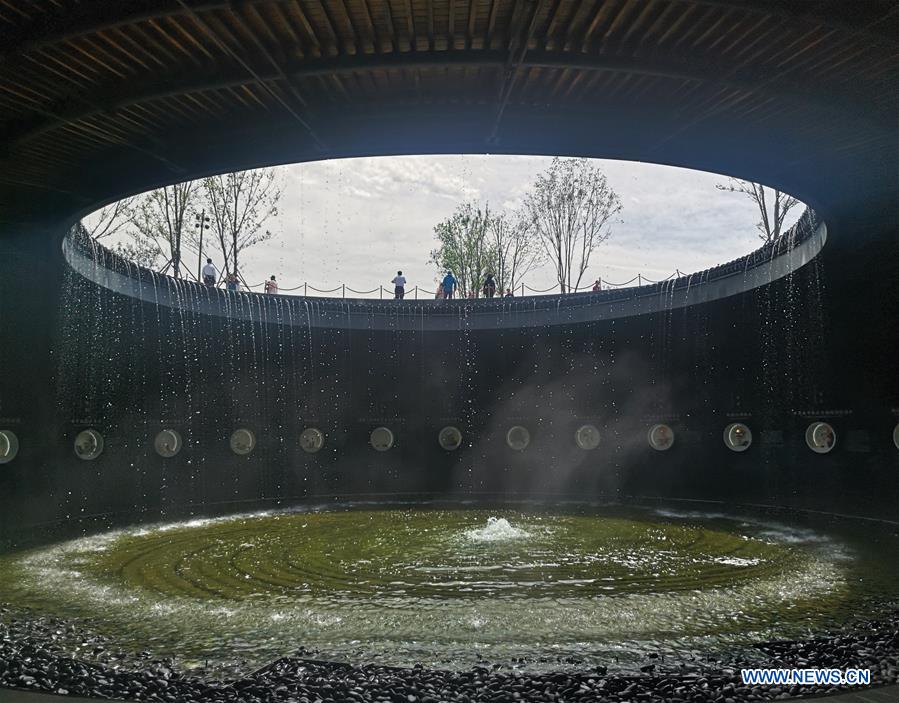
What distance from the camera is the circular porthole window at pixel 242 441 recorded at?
70.2 ft

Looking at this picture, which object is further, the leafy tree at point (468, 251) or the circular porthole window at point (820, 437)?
the leafy tree at point (468, 251)

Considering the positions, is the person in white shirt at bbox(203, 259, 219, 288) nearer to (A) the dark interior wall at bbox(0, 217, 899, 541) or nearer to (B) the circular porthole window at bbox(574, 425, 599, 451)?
(A) the dark interior wall at bbox(0, 217, 899, 541)

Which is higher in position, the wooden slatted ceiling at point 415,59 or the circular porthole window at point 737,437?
the wooden slatted ceiling at point 415,59

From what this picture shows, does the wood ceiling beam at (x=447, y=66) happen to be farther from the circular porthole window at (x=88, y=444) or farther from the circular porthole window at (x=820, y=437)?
the circular porthole window at (x=88, y=444)

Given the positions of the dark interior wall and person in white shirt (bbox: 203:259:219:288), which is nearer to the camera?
the dark interior wall

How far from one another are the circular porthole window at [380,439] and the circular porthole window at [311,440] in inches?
70.9

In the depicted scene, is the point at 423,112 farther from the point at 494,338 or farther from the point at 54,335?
the point at 494,338

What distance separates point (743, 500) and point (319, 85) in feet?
55.9

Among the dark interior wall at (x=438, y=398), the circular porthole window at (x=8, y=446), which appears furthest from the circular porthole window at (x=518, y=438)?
the circular porthole window at (x=8, y=446)

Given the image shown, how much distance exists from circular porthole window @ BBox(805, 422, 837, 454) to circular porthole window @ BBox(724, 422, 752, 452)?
1.91 metres

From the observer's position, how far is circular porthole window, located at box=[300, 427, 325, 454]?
22500mm

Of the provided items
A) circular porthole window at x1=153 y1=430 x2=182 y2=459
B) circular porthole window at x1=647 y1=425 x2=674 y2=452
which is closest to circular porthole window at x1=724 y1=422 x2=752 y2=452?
circular porthole window at x1=647 y1=425 x2=674 y2=452

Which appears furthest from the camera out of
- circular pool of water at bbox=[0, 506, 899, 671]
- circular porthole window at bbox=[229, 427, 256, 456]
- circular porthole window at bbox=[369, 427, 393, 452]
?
circular porthole window at bbox=[369, 427, 393, 452]

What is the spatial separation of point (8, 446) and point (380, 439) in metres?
A: 11.1
